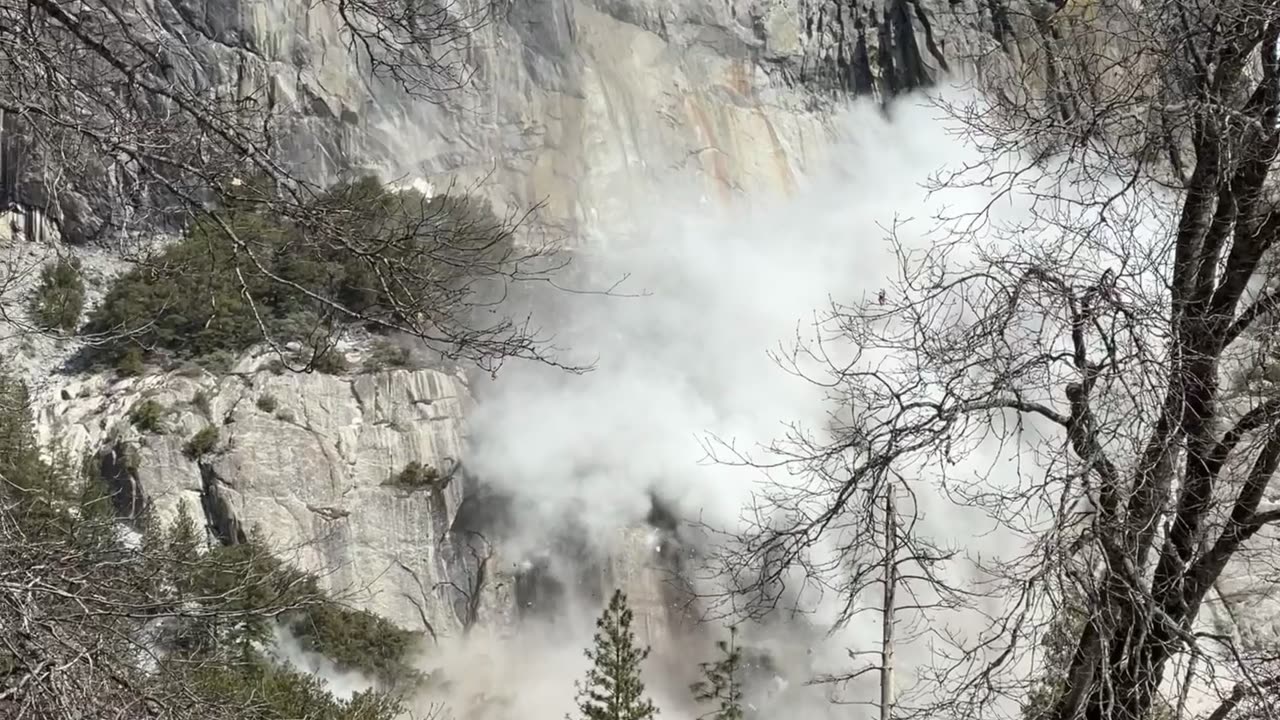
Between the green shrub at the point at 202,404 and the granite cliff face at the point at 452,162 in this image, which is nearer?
the granite cliff face at the point at 452,162

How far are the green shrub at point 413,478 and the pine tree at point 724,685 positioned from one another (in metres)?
6.40

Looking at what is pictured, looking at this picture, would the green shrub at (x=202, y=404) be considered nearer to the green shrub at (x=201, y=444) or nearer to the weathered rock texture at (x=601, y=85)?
the green shrub at (x=201, y=444)

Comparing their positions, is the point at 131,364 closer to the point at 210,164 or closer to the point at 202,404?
the point at 202,404

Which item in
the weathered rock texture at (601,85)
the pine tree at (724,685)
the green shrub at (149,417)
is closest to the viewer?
the pine tree at (724,685)

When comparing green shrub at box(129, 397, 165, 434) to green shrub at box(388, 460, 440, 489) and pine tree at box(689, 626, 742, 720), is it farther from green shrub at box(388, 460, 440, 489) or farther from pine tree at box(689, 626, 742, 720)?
pine tree at box(689, 626, 742, 720)

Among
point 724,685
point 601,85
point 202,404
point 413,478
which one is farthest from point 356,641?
point 601,85

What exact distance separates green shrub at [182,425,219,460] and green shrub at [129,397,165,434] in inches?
20.5

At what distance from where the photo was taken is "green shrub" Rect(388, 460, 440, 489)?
19609 mm

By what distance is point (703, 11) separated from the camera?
3044cm

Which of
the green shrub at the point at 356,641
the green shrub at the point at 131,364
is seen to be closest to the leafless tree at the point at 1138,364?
the green shrub at the point at 356,641

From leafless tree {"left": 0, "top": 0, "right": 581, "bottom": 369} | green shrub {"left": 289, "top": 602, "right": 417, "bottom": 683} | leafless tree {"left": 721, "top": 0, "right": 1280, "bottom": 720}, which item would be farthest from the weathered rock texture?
leafless tree {"left": 721, "top": 0, "right": 1280, "bottom": 720}

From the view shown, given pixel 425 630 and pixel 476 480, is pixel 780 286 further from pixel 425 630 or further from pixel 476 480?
pixel 425 630

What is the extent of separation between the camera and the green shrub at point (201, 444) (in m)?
18.1

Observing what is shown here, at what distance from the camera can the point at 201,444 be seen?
1808 cm
